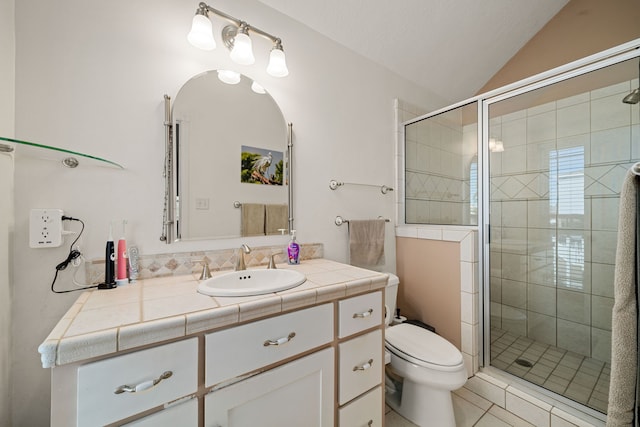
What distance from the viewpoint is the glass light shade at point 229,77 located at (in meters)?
1.31

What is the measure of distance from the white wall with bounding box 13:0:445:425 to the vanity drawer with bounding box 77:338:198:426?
58cm

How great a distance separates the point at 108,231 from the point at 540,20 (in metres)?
3.40

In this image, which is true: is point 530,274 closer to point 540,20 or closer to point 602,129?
point 602,129

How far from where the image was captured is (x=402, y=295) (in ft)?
6.86

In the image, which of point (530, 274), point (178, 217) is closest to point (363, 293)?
point (178, 217)

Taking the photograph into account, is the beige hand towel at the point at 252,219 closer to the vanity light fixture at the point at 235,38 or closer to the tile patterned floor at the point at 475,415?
the vanity light fixture at the point at 235,38

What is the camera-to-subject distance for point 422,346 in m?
1.41

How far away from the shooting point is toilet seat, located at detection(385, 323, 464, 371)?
129 cm

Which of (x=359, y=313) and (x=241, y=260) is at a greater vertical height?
(x=241, y=260)

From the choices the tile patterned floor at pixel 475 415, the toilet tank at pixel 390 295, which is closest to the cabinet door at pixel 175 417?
the tile patterned floor at pixel 475 415

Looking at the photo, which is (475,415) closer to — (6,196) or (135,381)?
(135,381)

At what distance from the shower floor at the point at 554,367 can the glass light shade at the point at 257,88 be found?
7.04 ft

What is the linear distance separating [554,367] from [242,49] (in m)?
2.67

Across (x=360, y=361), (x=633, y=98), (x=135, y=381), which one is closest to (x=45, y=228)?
(x=135, y=381)
